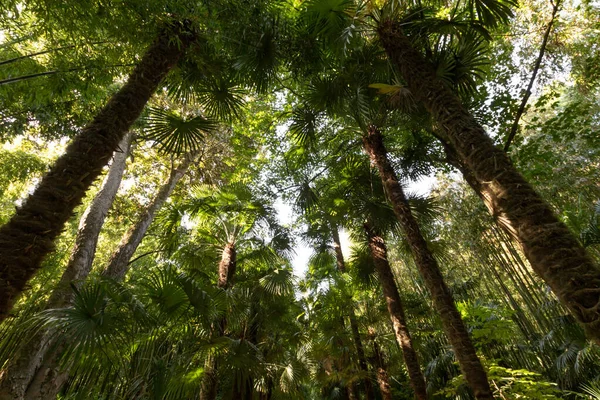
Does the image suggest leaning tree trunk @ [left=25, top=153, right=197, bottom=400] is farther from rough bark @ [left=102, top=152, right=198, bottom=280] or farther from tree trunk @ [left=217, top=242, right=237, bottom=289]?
tree trunk @ [left=217, top=242, right=237, bottom=289]

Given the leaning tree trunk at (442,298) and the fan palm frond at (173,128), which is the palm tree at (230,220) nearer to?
the fan palm frond at (173,128)

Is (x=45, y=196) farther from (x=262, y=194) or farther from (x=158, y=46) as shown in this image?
(x=262, y=194)

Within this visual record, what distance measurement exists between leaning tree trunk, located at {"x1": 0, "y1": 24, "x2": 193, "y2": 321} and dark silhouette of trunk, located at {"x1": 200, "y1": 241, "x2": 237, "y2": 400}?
3.01 metres

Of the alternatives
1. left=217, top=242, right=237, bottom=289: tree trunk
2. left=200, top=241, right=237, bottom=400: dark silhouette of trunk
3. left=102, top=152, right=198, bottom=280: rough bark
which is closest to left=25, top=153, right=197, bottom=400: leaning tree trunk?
left=102, top=152, right=198, bottom=280: rough bark

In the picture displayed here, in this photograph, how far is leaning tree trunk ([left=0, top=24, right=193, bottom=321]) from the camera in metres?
1.75

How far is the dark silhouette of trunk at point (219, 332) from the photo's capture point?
4.16 metres

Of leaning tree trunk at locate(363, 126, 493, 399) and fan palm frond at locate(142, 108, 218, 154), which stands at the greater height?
fan palm frond at locate(142, 108, 218, 154)

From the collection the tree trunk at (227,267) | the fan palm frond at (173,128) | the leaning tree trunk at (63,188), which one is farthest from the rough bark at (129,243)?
the leaning tree trunk at (63,188)

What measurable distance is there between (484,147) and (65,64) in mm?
4633

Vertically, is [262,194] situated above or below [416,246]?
above

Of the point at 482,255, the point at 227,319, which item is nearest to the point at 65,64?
the point at 227,319

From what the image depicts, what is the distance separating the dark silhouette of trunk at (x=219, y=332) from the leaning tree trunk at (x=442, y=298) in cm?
321

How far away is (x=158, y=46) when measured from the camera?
120 inches

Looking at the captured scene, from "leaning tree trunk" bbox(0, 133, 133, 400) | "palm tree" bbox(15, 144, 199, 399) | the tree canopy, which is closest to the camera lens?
the tree canopy
